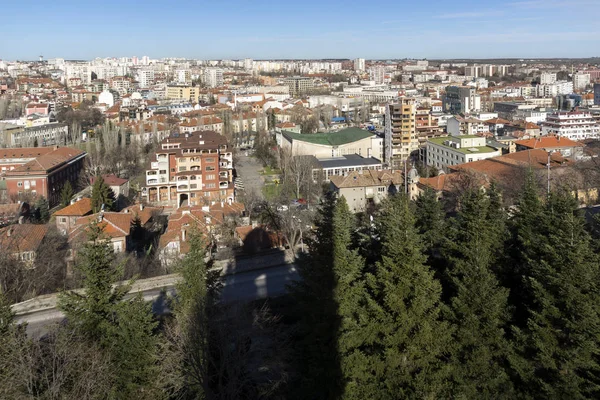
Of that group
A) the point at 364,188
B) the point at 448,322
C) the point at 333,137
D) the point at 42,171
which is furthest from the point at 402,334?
the point at 333,137

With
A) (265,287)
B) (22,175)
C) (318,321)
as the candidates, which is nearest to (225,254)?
(265,287)

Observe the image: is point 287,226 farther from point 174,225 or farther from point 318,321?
point 318,321

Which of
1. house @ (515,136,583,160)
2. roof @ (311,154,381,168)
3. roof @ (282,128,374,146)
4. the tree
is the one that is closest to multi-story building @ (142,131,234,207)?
the tree

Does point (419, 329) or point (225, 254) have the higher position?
point (419, 329)

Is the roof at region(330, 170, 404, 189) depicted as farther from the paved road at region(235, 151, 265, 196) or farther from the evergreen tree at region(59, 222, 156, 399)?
the evergreen tree at region(59, 222, 156, 399)

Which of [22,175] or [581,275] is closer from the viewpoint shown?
[581,275]

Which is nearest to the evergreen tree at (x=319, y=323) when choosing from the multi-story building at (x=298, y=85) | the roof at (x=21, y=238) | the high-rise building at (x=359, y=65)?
the roof at (x=21, y=238)

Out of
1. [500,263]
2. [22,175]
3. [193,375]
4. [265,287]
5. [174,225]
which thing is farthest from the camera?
[22,175]
